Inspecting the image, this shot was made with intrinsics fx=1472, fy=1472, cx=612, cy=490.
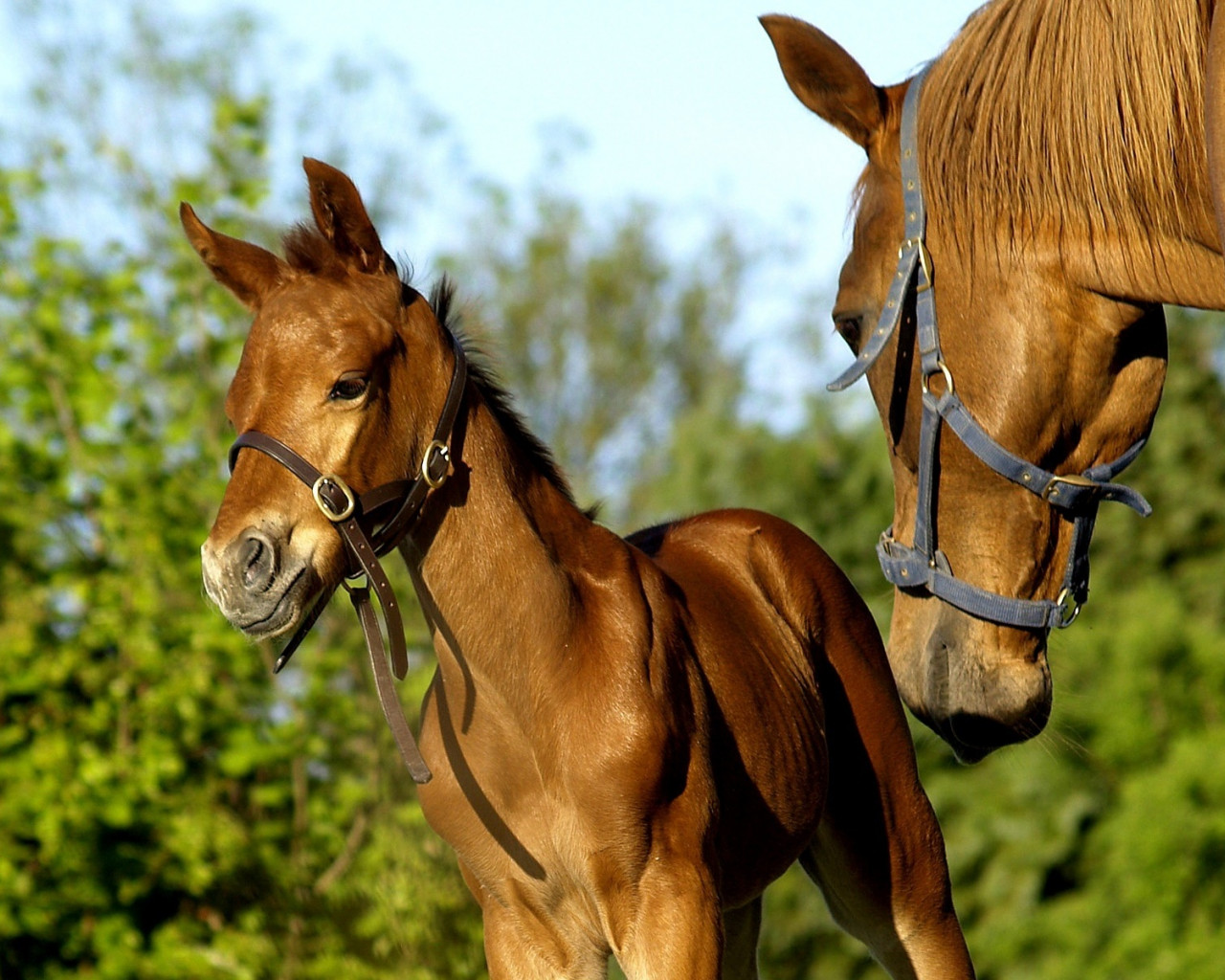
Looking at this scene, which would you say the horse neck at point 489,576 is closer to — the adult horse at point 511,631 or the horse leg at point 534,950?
the adult horse at point 511,631

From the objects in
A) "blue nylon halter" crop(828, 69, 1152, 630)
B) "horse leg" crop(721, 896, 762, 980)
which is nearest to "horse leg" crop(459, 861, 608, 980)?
"horse leg" crop(721, 896, 762, 980)

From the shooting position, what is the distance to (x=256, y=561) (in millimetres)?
2637

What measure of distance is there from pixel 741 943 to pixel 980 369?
1.74 metres

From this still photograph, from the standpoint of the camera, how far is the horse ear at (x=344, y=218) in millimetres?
2828

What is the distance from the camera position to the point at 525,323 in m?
20.0

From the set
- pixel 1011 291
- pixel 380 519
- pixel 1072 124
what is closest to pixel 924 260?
pixel 1011 291

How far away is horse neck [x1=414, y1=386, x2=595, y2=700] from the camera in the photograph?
2.95 m

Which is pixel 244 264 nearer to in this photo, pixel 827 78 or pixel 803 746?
pixel 827 78

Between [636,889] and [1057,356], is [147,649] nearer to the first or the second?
[636,889]

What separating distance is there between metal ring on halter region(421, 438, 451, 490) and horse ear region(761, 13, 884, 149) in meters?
0.95

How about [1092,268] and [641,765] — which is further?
[641,765]

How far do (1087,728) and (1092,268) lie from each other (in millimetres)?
8954

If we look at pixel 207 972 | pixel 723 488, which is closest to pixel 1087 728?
pixel 723 488

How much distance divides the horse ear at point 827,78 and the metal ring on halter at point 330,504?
3.59 feet
